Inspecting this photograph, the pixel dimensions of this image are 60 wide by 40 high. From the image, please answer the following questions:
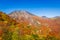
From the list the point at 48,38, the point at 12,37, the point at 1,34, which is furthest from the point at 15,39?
the point at 48,38

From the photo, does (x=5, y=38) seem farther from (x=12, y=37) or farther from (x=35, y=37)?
(x=35, y=37)

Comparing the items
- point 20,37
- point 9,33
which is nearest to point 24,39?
point 20,37

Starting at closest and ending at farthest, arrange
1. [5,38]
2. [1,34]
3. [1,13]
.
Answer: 1. [5,38]
2. [1,34]
3. [1,13]

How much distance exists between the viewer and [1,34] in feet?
238

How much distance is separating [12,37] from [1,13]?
41.8 m

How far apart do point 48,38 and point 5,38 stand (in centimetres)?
3042

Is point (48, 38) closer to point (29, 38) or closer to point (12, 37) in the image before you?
point (29, 38)

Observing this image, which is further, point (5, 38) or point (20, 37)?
point (20, 37)

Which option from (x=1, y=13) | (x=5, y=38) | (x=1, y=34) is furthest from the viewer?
(x=1, y=13)

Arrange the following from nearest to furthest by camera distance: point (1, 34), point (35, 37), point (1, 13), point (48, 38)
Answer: point (1, 34) → point (35, 37) → point (48, 38) → point (1, 13)

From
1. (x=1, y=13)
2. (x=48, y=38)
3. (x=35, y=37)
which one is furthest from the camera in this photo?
(x=1, y=13)

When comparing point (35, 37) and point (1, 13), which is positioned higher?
point (1, 13)

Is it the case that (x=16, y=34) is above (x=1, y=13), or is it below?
below

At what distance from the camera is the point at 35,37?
82500 mm
